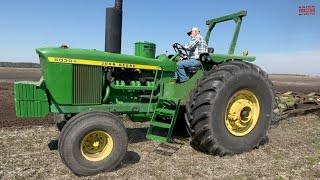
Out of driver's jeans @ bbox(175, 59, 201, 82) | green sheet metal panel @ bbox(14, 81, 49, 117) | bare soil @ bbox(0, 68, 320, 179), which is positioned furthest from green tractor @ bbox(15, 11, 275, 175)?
bare soil @ bbox(0, 68, 320, 179)

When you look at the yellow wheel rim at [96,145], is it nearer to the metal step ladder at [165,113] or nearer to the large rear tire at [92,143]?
the large rear tire at [92,143]

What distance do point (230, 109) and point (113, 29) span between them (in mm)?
2388

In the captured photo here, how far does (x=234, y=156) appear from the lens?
6660 millimetres

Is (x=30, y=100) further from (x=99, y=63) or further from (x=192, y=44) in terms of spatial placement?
(x=192, y=44)

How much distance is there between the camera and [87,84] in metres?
6.35

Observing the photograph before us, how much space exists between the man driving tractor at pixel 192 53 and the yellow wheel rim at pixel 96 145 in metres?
2.03

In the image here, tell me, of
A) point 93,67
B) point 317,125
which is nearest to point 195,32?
point 93,67

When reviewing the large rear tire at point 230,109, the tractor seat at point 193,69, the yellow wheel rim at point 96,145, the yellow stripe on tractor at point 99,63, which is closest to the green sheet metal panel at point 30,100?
the yellow stripe on tractor at point 99,63

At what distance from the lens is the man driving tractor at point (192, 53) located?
7.23 m

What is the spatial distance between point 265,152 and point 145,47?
271cm

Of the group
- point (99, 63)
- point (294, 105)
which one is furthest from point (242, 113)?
point (294, 105)

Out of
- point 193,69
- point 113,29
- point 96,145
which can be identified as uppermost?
point 113,29

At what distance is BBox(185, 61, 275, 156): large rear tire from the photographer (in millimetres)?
6465

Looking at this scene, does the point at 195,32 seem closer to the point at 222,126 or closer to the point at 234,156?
the point at 222,126
